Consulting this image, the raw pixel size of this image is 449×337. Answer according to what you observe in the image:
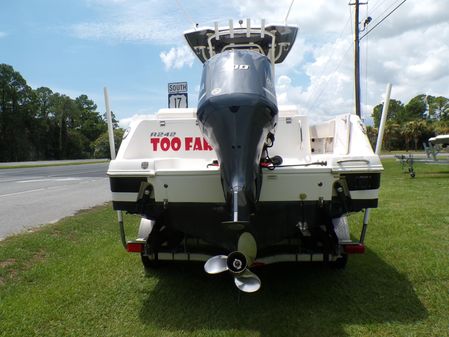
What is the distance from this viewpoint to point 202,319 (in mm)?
3859

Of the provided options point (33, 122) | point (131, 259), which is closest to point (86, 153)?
point (33, 122)

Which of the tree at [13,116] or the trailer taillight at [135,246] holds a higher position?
the tree at [13,116]

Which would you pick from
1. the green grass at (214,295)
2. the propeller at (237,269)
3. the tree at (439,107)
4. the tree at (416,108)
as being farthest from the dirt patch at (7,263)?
the tree at (416,108)

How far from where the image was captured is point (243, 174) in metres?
3.12

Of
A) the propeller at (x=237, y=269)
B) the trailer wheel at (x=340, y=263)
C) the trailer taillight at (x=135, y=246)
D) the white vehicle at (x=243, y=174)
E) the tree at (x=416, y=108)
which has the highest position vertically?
the tree at (x=416, y=108)

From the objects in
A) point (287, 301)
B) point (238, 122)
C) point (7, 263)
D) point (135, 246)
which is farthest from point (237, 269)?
point (7, 263)

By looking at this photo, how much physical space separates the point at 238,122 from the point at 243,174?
375 millimetres

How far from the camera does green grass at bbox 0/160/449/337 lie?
3677 mm

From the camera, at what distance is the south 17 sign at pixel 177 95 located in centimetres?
958

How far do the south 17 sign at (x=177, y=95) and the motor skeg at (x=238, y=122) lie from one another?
632 cm

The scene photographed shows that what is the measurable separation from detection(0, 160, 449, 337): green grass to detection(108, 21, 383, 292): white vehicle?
0.42m

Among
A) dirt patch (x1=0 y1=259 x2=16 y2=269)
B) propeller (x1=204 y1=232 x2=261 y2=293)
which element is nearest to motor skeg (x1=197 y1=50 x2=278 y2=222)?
propeller (x1=204 y1=232 x2=261 y2=293)

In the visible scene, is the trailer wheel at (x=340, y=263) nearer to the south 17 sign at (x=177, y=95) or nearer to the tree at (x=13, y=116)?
the south 17 sign at (x=177, y=95)

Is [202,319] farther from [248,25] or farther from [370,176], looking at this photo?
[248,25]
